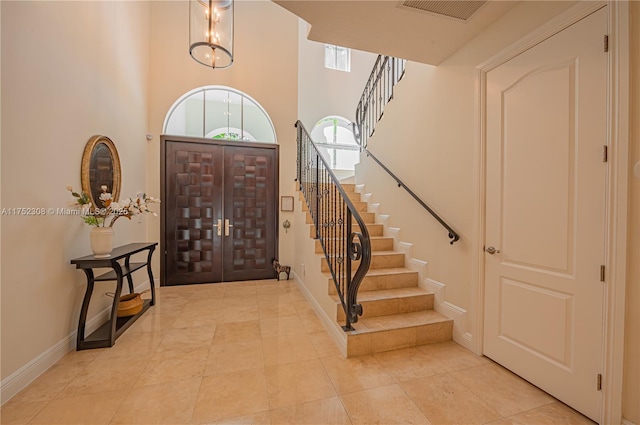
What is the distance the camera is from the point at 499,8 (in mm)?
1909

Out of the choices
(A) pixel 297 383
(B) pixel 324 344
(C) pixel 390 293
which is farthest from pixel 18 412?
(C) pixel 390 293

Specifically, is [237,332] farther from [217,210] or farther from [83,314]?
[217,210]

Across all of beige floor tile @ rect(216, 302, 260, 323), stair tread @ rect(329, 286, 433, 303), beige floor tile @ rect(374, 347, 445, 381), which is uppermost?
stair tread @ rect(329, 286, 433, 303)

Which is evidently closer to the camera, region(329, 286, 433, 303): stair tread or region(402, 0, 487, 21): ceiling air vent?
region(402, 0, 487, 21): ceiling air vent

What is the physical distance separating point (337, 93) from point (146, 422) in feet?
20.7

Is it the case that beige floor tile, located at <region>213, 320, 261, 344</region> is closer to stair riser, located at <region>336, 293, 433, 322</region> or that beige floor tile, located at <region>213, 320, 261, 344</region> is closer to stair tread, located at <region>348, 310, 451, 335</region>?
stair riser, located at <region>336, 293, 433, 322</region>

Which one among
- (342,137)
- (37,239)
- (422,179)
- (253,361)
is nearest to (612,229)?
(422,179)

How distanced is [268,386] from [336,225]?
61.8 inches

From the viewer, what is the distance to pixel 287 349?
7.47ft

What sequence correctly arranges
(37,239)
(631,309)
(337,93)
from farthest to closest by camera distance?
(337,93) → (37,239) → (631,309)

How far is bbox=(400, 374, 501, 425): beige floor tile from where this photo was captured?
154 cm

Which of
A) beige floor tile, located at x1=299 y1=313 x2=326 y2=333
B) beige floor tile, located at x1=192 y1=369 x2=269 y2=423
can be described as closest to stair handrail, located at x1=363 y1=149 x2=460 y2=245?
beige floor tile, located at x1=299 y1=313 x2=326 y2=333

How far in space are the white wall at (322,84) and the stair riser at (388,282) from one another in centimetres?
416

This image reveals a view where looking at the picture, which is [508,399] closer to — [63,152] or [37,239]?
[37,239]
